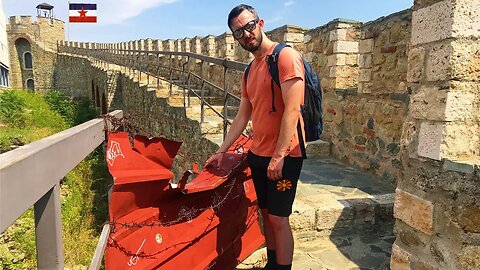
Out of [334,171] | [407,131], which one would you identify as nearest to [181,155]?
[334,171]

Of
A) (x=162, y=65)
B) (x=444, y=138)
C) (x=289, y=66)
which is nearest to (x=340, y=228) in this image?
(x=444, y=138)

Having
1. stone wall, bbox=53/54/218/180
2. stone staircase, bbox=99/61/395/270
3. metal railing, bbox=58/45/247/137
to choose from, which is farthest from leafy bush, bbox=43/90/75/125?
stone staircase, bbox=99/61/395/270

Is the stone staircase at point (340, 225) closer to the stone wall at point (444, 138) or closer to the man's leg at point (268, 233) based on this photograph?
the man's leg at point (268, 233)

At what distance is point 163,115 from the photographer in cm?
798

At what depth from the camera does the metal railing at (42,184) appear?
841mm

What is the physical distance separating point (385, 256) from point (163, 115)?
19.9 feet

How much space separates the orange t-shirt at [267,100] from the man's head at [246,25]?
0.11 metres

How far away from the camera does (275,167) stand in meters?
2.01

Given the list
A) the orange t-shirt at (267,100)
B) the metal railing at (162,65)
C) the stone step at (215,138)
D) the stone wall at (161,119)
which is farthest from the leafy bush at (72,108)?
the orange t-shirt at (267,100)

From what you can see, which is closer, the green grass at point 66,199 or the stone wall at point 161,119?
the stone wall at point 161,119

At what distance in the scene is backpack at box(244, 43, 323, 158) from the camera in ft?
6.58

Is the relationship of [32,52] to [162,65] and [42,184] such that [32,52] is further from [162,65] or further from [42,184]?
[42,184]

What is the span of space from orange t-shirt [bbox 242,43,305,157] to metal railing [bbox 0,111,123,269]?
0.97 meters

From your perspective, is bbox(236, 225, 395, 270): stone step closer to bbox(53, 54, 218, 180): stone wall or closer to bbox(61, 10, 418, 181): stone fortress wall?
bbox(61, 10, 418, 181): stone fortress wall
